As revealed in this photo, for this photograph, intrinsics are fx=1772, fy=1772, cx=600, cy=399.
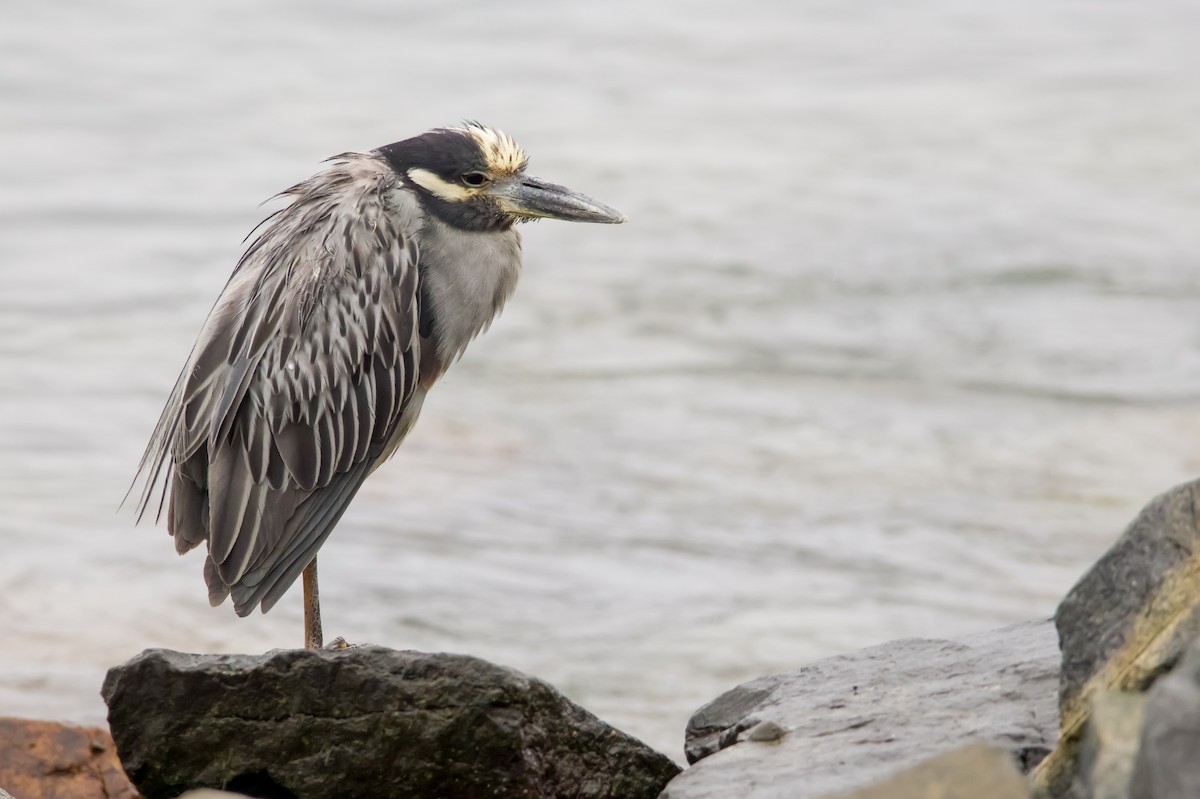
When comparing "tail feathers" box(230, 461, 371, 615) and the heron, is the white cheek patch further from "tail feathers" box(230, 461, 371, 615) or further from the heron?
"tail feathers" box(230, 461, 371, 615)

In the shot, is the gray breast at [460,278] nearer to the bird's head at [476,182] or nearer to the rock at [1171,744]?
the bird's head at [476,182]

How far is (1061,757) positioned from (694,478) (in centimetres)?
754

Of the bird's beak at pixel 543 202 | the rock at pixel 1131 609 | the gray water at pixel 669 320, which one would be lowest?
the gray water at pixel 669 320

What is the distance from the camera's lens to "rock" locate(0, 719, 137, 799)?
512cm

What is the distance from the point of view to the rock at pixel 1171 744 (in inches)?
103

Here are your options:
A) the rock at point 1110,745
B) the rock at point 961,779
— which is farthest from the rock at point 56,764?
the rock at point 1110,745

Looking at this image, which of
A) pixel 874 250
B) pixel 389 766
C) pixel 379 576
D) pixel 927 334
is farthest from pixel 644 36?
pixel 389 766

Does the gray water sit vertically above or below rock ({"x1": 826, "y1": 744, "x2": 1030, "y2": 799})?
below

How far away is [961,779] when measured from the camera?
3.01 metres

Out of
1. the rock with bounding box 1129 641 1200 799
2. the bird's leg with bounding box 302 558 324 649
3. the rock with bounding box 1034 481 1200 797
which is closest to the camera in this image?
the rock with bounding box 1129 641 1200 799

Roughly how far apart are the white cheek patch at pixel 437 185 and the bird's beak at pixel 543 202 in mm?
136

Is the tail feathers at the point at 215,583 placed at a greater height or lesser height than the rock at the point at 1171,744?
lesser

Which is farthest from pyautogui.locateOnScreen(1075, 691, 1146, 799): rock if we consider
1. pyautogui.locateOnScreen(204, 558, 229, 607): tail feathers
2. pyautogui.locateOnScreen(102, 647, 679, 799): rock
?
pyautogui.locateOnScreen(204, 558, 229, 607): tail feathers

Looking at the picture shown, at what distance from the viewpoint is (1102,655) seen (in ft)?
11.0
